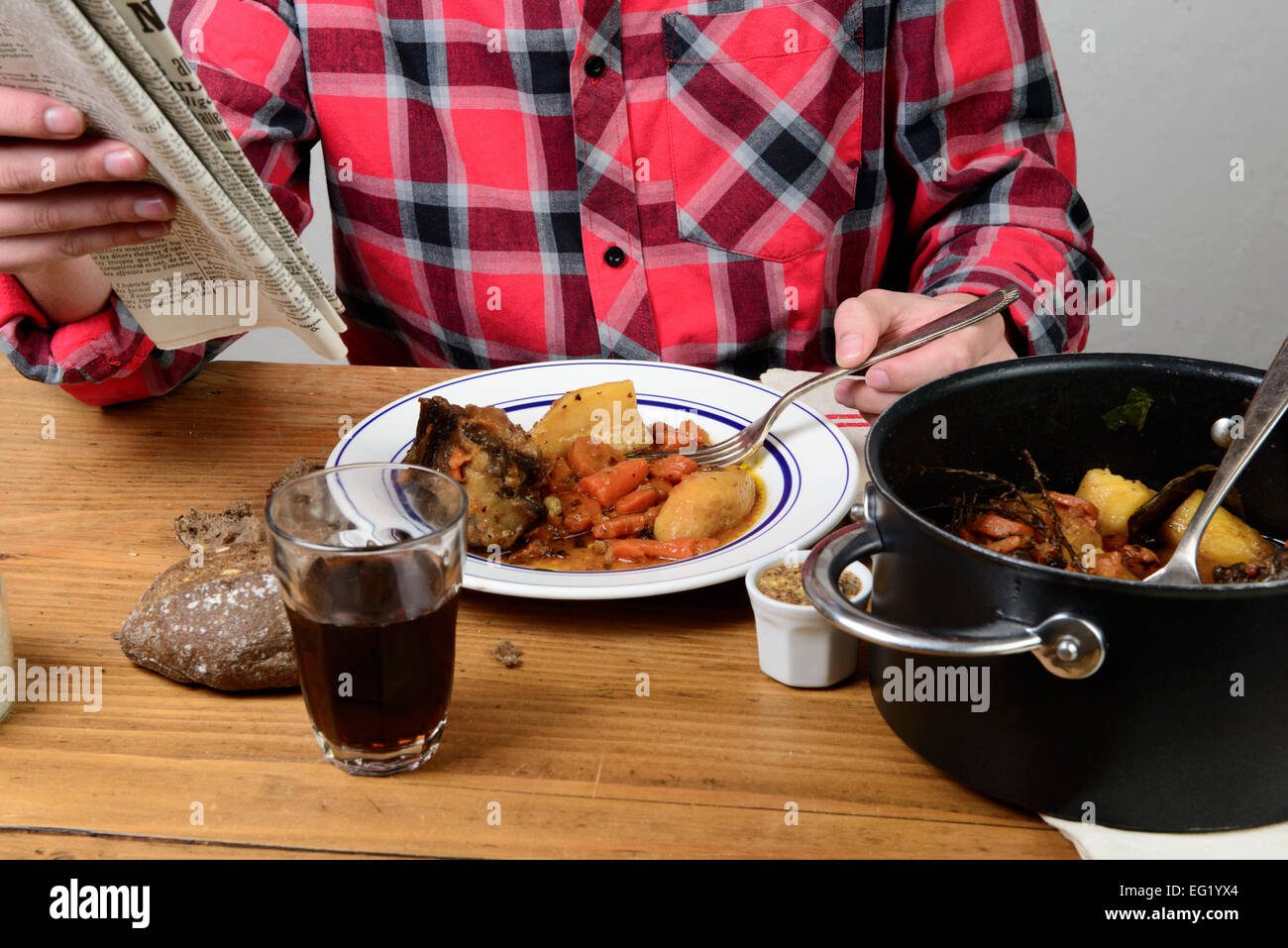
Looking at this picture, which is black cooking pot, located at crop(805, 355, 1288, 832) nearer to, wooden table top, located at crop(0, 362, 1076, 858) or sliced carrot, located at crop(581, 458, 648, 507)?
wooden table top, located at crop(0, 362, 1076, 858)

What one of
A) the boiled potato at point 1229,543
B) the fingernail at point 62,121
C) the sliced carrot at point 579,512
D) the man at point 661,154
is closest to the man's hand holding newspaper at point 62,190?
the fingernail at point 62,121

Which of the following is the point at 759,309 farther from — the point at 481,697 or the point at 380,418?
the point at 481,697

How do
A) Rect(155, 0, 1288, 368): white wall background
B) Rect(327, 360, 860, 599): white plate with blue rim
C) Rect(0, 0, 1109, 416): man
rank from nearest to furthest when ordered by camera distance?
Rect(327, 360, 860, 599): white plate with blue rim, Rect(0, 0, 1109, 416): man, Rect(155, 0, 1288, 368): white wall background

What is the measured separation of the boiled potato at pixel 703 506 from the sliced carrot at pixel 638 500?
0.14ft

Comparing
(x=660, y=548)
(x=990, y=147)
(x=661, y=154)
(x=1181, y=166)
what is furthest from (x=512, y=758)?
(x=1181, y=166)

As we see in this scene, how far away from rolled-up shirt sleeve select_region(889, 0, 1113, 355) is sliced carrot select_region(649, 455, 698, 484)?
57cm

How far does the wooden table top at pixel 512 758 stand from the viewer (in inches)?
33.1

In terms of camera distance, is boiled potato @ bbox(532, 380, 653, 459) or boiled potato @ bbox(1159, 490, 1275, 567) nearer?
boiled potato @ bbox(1159, 490, 1275, 567)

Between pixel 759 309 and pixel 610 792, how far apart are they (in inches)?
45.3

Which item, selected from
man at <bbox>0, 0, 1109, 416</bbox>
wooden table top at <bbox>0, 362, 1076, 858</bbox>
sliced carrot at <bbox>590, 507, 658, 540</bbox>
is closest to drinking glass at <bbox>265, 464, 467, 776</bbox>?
wooden table top at <bbox>0, 362, 1076, 858</bbox>

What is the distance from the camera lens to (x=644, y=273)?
6.03ft

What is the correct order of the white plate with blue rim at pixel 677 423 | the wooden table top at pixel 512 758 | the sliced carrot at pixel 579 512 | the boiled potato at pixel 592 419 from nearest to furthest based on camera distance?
the wooden table top at pixel 512 758
the white plate with blue rim at pixel 677 423
the sliced carrot at pixel 579 512
the boiled potato at pixel 592 419

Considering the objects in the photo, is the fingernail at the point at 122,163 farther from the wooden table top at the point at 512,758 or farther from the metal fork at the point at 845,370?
the metal fork at the point at 845,370

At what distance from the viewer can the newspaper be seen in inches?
34.1
